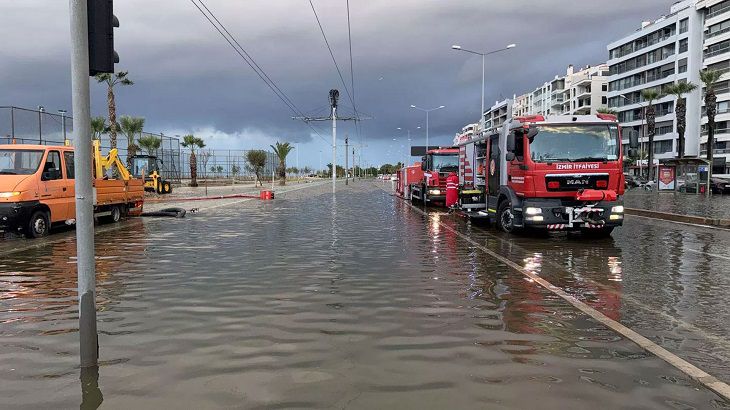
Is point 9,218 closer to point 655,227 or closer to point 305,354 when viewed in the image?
point 305,354

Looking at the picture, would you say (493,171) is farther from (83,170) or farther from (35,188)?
(83,170)

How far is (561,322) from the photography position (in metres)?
5.67

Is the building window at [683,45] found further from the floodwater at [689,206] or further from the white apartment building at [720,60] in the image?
the floodwater at [689,206]

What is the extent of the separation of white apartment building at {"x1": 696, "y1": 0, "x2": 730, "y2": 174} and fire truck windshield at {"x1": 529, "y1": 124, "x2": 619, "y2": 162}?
2532 inches

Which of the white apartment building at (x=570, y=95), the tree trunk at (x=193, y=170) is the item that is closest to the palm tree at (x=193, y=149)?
the tree trunk at (x=193, y=170)

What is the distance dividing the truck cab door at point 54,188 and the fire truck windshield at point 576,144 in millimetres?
11794

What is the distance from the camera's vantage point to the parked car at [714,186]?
40.4m

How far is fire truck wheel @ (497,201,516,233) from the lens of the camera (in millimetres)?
14242

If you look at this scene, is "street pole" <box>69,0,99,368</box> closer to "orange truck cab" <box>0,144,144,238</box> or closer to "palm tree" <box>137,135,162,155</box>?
"orange truck cab" <box>0,144,144,238</box>

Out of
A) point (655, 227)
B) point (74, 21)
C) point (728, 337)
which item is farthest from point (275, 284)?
point (655, 227)

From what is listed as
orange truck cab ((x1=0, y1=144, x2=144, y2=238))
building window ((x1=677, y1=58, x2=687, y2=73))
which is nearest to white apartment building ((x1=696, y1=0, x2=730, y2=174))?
building window ((x1=677, y1=58, x2=687, y2=73))

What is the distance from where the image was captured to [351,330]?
537cm

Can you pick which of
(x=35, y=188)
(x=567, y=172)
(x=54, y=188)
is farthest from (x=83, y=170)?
(x=54, y=188)

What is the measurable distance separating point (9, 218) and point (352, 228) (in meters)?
8.57
